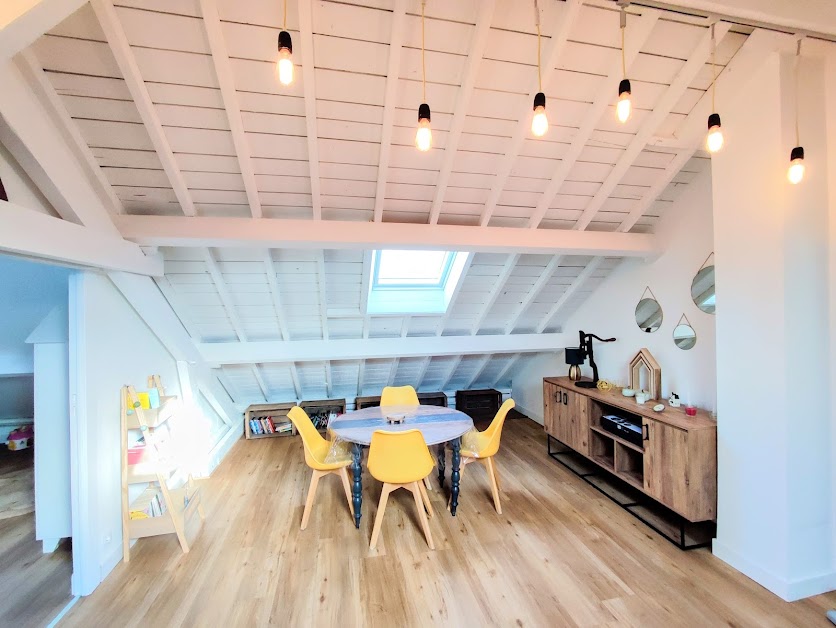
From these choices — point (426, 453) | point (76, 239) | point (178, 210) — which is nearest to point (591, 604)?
point (426, 453)

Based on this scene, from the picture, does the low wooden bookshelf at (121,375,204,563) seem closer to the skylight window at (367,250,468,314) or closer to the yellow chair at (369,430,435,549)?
the yellow chair at (369,430,435,549)

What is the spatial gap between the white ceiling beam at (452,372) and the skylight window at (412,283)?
1.12 metres

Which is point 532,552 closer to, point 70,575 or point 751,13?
point 70,575

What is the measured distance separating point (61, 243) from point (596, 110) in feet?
9.03

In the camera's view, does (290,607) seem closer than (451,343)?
Yes

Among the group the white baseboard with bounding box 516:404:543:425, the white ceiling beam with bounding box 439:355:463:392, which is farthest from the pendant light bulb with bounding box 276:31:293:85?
the white baseboard with bounding box 516:404:543:425

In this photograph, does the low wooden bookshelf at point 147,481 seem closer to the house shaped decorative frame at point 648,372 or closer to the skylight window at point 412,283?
the skylight window at point 412,283

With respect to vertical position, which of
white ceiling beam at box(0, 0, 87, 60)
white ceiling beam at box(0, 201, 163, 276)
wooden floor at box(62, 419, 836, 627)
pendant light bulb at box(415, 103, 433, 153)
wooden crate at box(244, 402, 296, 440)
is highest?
white ceiling beam at box(0, 0, 87, 60)

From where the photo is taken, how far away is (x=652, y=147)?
7.62 ft

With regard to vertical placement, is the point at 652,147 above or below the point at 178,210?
above

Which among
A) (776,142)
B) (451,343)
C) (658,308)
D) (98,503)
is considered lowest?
(98,503)

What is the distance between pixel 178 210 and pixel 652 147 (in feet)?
10.1

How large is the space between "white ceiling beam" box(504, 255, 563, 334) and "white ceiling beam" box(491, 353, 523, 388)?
2.76ft

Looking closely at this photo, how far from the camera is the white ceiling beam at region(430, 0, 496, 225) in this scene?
160 cm
